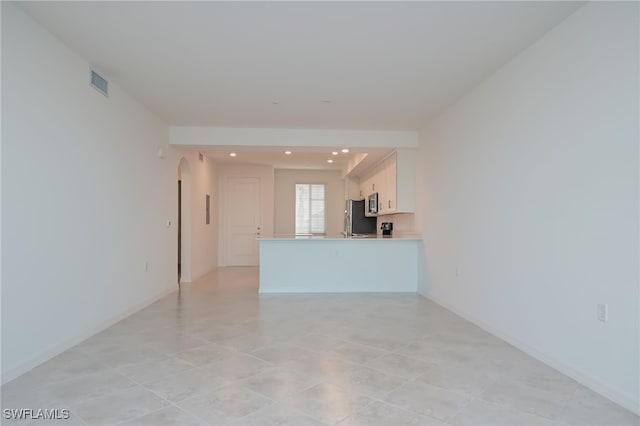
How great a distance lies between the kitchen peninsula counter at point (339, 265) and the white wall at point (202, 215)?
1.92 m

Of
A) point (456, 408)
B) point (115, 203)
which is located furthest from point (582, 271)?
point (115, 203)

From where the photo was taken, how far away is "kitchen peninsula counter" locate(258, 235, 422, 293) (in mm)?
5977

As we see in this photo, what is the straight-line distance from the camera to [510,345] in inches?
133

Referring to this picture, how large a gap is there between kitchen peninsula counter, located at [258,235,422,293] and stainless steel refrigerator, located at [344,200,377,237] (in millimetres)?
2671

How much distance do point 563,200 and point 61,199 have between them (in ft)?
13.0

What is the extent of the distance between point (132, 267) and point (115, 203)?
0.88 metres

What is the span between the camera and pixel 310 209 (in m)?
10.4

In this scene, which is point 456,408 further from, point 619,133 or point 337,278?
point 337,278

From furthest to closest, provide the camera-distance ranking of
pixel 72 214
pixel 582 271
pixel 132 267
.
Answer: pixel 132 267
pixel 72 214
pixel 582 271

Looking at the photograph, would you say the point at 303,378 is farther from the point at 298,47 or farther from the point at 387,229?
the point at 387,229

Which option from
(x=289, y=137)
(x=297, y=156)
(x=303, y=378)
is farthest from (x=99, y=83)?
(x=297, y=156)

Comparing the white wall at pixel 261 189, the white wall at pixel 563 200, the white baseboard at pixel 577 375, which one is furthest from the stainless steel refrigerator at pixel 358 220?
the white baseboard at pixel 577 375

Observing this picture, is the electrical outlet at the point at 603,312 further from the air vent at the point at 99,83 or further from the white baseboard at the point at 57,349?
the air vent at the point at 99,83

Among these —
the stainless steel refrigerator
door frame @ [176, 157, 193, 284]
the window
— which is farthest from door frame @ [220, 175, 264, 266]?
door frame @ [176, 157, 193, 284]
